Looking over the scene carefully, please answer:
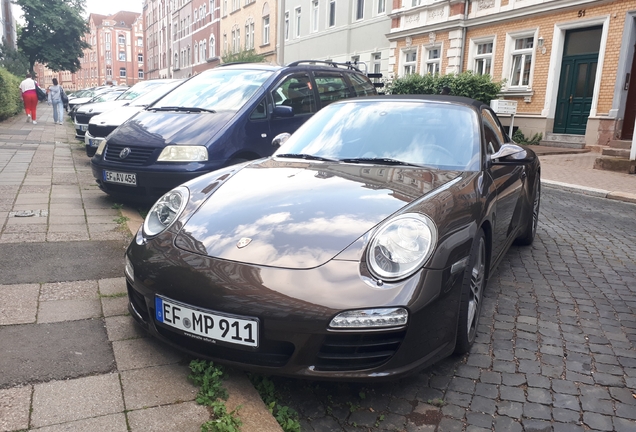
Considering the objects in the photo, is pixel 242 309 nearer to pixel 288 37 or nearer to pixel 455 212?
pixel 455 212

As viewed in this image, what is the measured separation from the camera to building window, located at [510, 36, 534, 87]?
60.3ft

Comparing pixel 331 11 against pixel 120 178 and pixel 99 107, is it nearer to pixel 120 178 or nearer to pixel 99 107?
pixel 99 107

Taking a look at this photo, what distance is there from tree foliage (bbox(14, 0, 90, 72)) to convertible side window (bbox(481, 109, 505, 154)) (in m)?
51.2

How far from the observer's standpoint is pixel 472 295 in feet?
9.80

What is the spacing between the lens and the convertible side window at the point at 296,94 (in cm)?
655

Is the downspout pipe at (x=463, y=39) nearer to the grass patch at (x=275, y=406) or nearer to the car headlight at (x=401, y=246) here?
the car headlight at (x=401, y=246)

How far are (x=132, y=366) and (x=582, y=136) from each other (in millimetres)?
16343

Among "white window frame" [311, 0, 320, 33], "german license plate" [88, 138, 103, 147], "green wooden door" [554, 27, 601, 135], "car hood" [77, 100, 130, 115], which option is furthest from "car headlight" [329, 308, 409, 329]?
"white window frame" [311, 0, 320, 33]

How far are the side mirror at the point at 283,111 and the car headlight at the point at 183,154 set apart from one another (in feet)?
3.36

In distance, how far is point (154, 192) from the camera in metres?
5.64

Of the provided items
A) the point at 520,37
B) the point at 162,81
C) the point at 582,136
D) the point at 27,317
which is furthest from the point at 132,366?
the point at 520,37

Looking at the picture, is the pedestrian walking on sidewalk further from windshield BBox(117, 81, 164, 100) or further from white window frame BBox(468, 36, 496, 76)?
white window frame BBox(468, 36, 496, 76)

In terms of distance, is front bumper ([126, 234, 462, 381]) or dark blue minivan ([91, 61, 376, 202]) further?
dark blue minivan ([91, 61, 376, 202])

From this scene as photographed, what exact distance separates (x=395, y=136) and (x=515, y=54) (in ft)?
56.0
